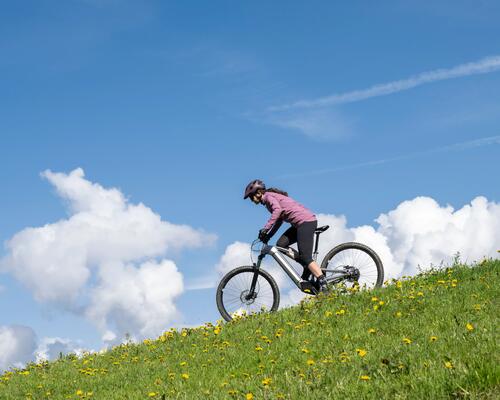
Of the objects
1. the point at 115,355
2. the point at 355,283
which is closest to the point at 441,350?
the point at 355,283

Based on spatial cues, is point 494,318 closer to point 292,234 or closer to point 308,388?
point 308,388

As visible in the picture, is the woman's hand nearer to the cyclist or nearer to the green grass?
the cyclist

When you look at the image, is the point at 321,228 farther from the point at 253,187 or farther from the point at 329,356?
the point at 329,356

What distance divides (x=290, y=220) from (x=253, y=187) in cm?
94

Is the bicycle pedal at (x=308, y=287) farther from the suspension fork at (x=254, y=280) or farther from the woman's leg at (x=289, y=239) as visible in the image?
the suspension fork at (x=254, y=280)

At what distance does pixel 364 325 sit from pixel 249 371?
82.1 inches

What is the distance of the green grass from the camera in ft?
17.7

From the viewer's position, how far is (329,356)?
24.5 ft

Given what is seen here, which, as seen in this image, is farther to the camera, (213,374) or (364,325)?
(364,325)

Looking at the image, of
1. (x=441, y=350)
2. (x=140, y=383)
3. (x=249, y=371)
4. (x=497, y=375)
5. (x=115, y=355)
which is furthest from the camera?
(x=115, y=355)

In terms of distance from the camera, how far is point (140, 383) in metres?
8.42

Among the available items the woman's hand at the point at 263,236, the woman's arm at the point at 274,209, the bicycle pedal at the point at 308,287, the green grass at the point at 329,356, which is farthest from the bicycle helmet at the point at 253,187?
the green grass at the point at 329,356

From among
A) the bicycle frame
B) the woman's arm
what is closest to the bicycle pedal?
the bicycle frame

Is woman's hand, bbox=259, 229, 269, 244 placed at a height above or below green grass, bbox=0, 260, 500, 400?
above
